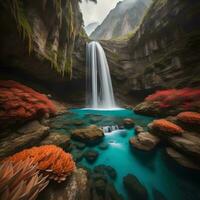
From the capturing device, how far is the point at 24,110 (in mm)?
3490

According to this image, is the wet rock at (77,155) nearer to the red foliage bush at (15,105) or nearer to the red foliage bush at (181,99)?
the red foliage bush at (15,105)

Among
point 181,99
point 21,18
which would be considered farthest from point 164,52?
point 21,18

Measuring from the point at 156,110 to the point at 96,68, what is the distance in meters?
10.6

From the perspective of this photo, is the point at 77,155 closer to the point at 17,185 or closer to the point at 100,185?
the point at 100,185

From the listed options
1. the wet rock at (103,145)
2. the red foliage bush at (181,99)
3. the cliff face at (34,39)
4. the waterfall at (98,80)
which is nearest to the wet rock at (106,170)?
the wet rock at (103,145)

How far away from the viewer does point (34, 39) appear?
21.4ft

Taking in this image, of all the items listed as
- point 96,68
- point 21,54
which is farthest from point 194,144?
point 96,68

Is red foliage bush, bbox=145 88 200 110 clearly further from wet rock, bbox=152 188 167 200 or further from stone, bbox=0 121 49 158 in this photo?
stone, bbox=0 121 49 158

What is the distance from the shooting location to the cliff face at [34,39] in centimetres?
530

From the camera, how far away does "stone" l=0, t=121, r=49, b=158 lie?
2.51 meters

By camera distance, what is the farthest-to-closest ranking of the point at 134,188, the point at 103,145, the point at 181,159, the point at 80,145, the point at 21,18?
the point at 21,18 → the point at 103,145 → the point at 80,145 → the point at 181,159 → the point at 134,188

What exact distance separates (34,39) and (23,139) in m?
6.21

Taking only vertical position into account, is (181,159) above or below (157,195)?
above

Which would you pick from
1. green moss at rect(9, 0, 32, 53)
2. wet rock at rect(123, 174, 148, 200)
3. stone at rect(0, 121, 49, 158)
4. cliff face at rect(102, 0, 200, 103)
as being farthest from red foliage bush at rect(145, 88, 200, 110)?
green moss at rect(9, 0, 32, 53)
